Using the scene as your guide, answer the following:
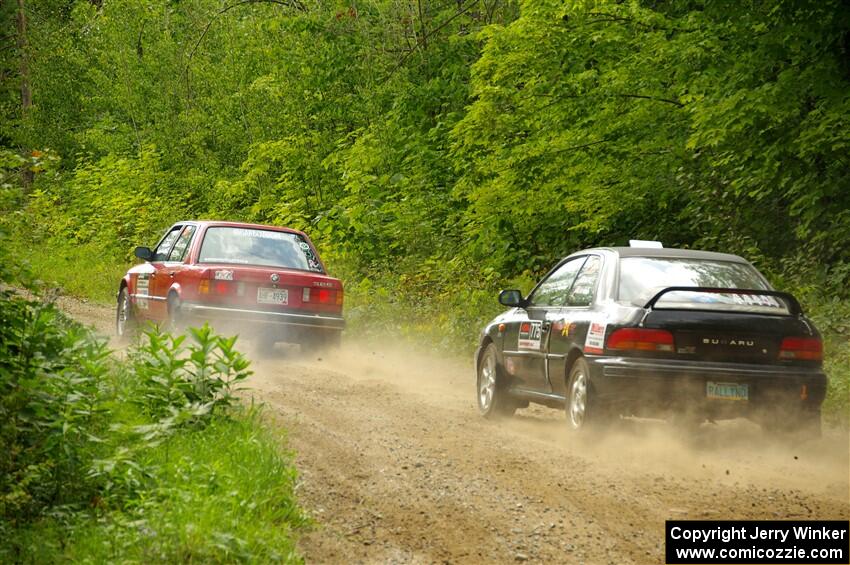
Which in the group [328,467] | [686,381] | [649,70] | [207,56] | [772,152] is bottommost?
[328,467]

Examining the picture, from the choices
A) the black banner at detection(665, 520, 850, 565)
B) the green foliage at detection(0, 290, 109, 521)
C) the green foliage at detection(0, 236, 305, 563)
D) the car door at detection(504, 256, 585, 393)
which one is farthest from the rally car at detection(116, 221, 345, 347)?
the black banner at detection(665, 520, 850, 565)

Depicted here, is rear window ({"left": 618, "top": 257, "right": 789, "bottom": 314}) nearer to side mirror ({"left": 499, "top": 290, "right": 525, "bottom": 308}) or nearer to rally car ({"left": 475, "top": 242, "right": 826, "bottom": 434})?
rally car ({"left": 475, "top": 242, "right": 826, "bottom": 434})

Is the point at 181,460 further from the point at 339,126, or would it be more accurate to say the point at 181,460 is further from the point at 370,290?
the point at 339,126

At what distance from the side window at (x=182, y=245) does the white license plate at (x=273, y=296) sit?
4.30 ft

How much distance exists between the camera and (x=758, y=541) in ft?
19.4

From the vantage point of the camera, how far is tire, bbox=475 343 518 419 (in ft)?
35.7

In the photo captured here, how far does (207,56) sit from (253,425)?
27242mm

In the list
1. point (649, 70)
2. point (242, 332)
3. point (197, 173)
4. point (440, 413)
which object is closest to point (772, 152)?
point (649, 70)

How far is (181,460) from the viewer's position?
699 cm

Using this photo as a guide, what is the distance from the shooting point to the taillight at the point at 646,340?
28.0ft

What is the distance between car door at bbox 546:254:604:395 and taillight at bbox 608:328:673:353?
41 centimetres

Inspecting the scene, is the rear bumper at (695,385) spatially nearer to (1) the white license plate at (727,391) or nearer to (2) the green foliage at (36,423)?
(1) the white license plate at (727,391)

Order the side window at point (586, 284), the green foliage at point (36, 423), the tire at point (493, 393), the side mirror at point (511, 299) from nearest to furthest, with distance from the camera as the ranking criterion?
the green foliage at point (36, 423)
the side window at point (586, 284)
the side mirror at point (511, 299)
the tire at point (493, 393)

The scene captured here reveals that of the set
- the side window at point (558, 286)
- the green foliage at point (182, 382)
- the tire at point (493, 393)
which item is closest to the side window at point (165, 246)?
the tire at point (493, 393)
